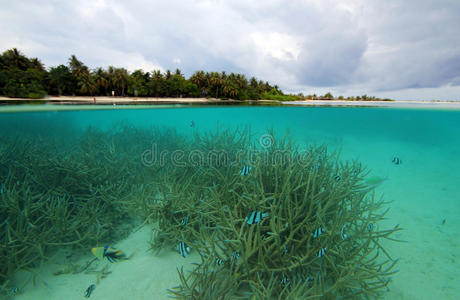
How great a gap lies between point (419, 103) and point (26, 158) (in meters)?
29.0

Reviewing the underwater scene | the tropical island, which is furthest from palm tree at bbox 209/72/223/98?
the underwater scene

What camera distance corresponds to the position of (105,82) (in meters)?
26.3

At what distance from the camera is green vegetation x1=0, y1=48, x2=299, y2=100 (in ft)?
46.8

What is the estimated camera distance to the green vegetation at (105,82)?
14250 millimetres

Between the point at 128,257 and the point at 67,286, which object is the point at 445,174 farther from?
the point at 67,286

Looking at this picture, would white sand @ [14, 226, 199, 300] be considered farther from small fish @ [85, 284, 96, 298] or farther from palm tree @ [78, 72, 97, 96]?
palm tree @ [78, 72, 97, 96]

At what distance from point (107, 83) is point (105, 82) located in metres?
1.28

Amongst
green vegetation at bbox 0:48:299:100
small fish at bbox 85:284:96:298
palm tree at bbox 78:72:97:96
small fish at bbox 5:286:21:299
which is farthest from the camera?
palm tree at bbox 78:72:97:96

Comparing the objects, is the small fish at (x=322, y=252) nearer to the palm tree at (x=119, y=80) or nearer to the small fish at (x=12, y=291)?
the small fish at (x=12, y=291)

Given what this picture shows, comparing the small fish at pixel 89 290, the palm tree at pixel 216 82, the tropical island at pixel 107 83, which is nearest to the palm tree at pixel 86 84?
the tropical island at pixel 107 83

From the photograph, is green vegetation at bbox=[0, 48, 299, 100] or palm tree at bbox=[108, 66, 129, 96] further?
palm tree at bbox=[108, 66, 129, 96]

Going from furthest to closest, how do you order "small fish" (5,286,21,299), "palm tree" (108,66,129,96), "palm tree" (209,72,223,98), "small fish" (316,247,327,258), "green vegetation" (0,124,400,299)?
"palm tree" (209,72,223,98)
"palm tree" (108,66,129,96)
"small fish" (5,286,21,299)
"green vegetation" (0,124,400,299)
"small fish" (316,247,327,258)

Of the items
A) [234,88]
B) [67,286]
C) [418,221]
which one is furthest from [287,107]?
[67,286]

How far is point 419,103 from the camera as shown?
19531 mm
